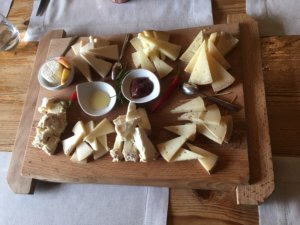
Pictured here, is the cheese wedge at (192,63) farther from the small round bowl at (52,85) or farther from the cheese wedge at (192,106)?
the small round bowl at (52,85)

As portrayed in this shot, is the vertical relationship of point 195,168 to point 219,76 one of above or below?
below

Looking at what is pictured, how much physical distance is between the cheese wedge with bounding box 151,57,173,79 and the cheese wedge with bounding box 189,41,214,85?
0.28ft

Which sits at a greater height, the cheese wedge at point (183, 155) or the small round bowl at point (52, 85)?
the small round bowl at point (52, 85)

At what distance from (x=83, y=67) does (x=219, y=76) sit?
48 cm

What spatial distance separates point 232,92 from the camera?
0.93 meters

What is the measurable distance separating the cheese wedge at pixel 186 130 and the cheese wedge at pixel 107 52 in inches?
13.9

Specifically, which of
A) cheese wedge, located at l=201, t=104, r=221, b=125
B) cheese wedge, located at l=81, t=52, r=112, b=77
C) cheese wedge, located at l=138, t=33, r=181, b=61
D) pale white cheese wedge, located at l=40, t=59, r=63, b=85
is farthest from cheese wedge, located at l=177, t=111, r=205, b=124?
pale white cheese wedge, located at l=40, t=59, r=63, b=85

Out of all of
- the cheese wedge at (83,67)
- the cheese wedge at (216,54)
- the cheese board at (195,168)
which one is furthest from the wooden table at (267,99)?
the cheese wedge at (83,67)

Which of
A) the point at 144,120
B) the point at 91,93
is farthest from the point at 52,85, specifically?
the point at 144,120

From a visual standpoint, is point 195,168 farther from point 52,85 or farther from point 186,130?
point 52,85

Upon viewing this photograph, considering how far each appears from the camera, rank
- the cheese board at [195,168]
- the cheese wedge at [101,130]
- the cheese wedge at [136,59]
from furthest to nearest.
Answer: the cheese wedge at [136,59]
the cheese wedge at [101,130]
the cheese board at [195,168]

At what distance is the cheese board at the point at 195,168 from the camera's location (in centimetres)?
82

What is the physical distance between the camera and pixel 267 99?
0.96 m

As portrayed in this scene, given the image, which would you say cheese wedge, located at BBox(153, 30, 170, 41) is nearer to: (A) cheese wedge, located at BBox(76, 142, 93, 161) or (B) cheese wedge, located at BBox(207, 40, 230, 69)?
(B) cheese wedge, located at BBox(207, 40, 230, 69)
